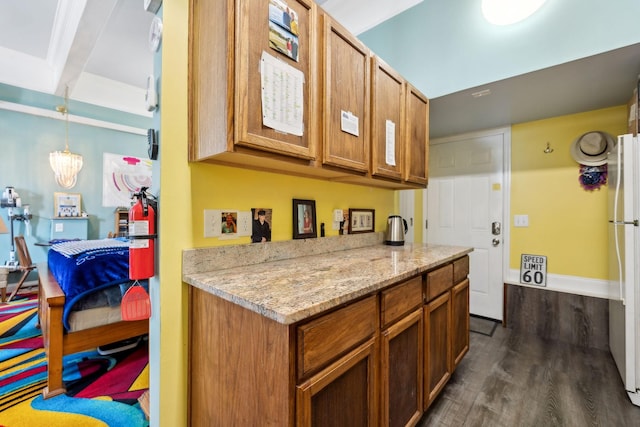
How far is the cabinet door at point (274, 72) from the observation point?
1.00m

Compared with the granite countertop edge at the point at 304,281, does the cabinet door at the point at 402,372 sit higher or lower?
lower

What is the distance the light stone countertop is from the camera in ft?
2.67

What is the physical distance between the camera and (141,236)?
43.9 inches

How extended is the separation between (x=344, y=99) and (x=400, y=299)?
1031mm

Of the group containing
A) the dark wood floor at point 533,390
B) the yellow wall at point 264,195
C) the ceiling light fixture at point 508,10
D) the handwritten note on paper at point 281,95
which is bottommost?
the dark wood floor at point 533,390

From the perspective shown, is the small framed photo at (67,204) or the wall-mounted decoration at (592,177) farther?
the small framed photo at (67,204)

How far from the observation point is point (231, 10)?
99cm

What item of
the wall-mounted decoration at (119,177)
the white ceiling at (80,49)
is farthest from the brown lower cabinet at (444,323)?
the wall-mounted decoration at (119,177)

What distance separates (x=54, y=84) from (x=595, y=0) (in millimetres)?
5673

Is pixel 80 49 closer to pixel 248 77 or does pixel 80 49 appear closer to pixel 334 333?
pixel 248 77

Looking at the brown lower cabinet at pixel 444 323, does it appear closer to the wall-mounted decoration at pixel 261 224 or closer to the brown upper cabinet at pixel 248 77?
the wall-mounted decoration at pixel 261 224

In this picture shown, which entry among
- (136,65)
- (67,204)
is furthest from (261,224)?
(67,204)

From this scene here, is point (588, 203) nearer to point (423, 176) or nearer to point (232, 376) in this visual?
point (423, 176)

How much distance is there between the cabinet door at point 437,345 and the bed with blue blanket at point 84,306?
194 centimetres
